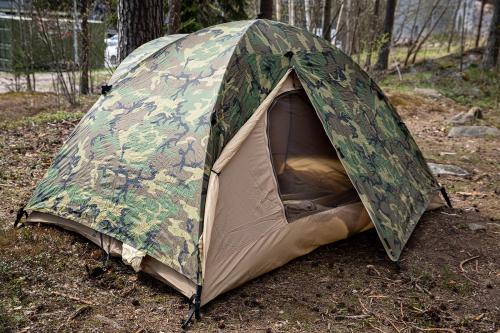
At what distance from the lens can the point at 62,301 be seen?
3486 mm

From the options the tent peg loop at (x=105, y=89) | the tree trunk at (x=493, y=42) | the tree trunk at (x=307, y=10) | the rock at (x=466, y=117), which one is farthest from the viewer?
the tree trunk at (x=307, y=10)

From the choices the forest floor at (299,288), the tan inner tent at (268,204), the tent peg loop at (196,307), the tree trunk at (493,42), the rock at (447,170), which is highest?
the tree trunk at (493,42)

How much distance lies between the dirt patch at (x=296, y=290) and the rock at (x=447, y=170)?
5.85ft

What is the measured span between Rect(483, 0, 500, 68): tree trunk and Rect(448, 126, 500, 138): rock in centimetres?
549

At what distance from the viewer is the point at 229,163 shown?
3811mm

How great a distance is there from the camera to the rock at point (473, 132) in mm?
9016

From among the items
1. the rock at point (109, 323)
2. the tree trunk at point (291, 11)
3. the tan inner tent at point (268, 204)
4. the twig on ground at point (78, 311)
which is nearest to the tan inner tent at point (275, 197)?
the tan inner tent at point (268, 204)

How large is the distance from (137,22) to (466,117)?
21.7 ft

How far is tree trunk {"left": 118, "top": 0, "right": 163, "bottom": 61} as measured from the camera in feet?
21.2

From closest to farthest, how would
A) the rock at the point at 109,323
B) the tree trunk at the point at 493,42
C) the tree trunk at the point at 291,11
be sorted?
the rock at the point at 109,323 → the tree trunk at the point at 493,42 → the tree trunk at the point at 291,11

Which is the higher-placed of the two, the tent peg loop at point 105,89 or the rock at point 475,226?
the tent peg loop at point 105,89

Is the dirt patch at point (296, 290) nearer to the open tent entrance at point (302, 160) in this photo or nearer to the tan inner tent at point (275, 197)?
the tan inner tent at point (275, 197)

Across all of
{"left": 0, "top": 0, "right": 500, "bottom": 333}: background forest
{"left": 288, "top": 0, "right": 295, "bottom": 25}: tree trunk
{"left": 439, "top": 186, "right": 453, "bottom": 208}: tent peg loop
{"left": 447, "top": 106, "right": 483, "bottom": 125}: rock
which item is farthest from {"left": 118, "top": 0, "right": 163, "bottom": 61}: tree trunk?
{"left": 288, "top": 0, "right": 295, "bottom": 25}: tree trunk

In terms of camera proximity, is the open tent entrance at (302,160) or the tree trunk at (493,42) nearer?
the open tent entrance at (302,160)
